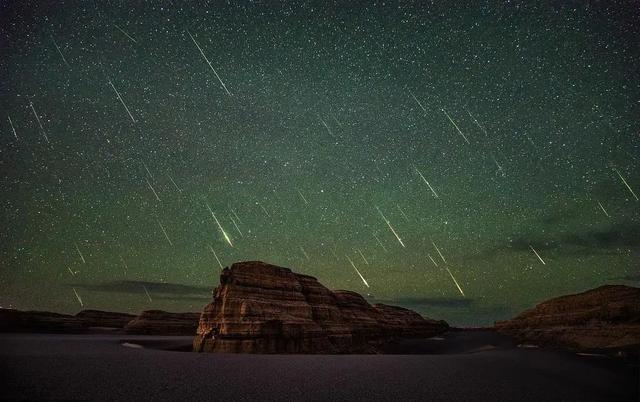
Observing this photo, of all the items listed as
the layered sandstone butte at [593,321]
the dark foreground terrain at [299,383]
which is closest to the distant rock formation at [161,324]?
the dark foreground terrain at [299,383]

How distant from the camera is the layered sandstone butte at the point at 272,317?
4091 centimetres

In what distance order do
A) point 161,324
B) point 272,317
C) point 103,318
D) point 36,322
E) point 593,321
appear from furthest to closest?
1. point 103,318
2. point 36,322
3. point 161,324
4. point 593,321
5. point 272,317

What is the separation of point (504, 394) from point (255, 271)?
36.5m

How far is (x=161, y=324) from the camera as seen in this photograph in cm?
10625

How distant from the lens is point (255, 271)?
4812 centimetres

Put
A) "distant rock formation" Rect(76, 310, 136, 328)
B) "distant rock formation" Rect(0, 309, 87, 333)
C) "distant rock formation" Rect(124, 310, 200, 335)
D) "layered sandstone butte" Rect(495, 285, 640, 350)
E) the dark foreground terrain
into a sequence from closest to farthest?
the dark foreground terrain → "layered sandstone butte" Rect(495, 285, 640, 350) → "distant rock formation" Rect(124, 310, 200, 335) → "distant rock formation" Rect(0, 309, 87, 333) → "distant rock formation" Rect(76, 310, 136, 328)

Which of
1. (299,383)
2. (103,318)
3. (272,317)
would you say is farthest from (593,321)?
(103,318)

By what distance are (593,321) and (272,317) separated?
5864 centimetres

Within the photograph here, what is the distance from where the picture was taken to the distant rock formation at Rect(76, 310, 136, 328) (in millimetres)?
133625

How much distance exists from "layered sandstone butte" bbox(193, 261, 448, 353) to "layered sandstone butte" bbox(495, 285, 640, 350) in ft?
121

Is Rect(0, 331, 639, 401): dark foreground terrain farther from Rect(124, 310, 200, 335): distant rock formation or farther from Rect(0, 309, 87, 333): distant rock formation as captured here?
Rect(0, 309, 87, 333): distant rock formation

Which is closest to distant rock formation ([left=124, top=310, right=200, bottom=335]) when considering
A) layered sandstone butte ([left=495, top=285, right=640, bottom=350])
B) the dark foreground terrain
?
the dark foreground terrain

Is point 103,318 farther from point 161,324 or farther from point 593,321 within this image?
point 593,321

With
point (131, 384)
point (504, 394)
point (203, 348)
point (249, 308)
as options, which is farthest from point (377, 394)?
point (203, 348)
